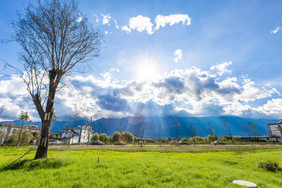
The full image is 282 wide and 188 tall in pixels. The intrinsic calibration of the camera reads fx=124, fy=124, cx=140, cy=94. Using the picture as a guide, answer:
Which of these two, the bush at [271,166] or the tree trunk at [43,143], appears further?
the bush at [271,166]

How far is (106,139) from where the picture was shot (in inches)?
2832

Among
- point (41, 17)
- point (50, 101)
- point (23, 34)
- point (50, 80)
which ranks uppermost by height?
point (41, 17)

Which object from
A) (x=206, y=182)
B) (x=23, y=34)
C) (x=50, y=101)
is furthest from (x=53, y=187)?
(x=23, y=34)

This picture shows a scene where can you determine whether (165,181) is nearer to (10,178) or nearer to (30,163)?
(10,178)

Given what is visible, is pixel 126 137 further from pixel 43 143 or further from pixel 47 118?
pixel 47 118

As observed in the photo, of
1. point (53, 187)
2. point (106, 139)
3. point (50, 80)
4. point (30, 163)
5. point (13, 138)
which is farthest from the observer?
point (106, 139)

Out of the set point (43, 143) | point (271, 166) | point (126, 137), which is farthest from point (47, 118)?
point (126, 137)

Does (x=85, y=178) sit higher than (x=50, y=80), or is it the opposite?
(x=50, y=80)

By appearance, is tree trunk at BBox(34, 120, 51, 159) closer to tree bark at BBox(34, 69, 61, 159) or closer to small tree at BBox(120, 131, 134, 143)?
tree bark at BBox(34, 69, 61, 159)

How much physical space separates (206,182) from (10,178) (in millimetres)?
9484

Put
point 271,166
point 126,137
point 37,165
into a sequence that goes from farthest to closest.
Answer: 1. point 126,137
2. point 271,166
3. point 37,165

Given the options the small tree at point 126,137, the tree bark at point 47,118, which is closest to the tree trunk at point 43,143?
the tree bark at point 47,118

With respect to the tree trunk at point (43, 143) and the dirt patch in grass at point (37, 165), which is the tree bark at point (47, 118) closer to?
the tree trunk at point (43, 143)

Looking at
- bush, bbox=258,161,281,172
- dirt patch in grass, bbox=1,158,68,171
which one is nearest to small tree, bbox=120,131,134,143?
dirt patch in grass, bbox=1,158,68,171
